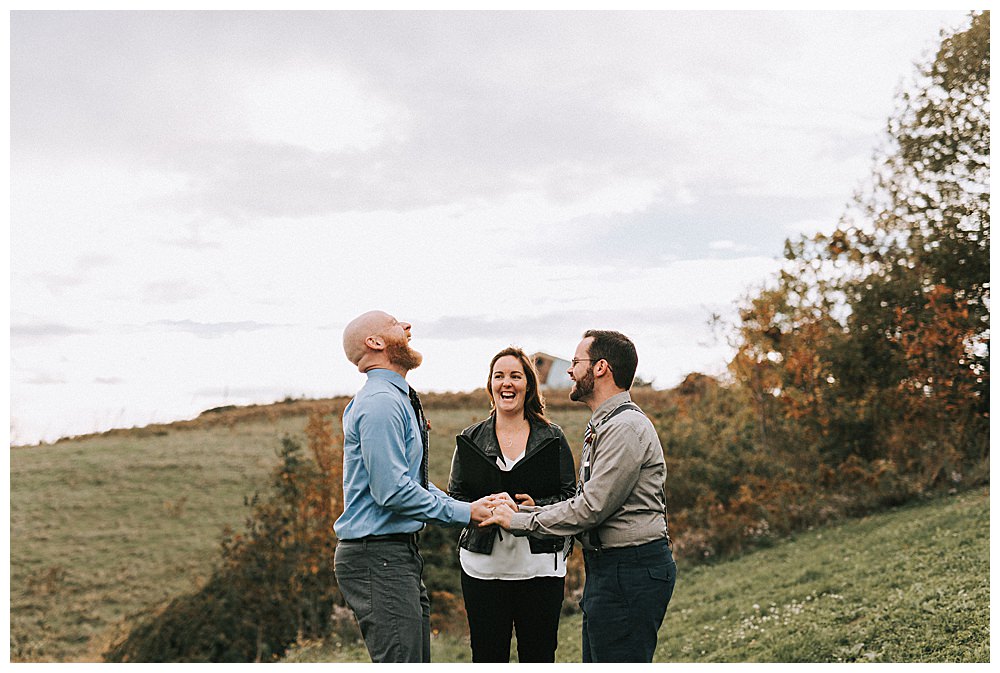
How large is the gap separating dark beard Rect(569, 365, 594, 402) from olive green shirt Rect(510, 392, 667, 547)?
0.44 ft

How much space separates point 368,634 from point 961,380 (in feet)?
35.2

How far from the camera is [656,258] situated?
40.7ft

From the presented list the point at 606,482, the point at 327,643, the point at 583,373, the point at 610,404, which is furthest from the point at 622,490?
the point at 327,643

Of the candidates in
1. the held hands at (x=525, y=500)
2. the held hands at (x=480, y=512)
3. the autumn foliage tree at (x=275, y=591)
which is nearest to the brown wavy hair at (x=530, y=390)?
the held hands at (x=525, y=500)

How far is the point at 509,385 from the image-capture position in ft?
12.6

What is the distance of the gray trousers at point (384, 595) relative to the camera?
3045 millimetres

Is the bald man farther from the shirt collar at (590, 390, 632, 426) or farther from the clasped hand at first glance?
the shirt collar at (590, 390, 632, 426)

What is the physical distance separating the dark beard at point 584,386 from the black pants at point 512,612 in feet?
2.89

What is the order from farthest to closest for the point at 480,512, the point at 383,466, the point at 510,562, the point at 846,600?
the point at 846,600
the point at 510,562
the point at 480,512
the point at 383,466

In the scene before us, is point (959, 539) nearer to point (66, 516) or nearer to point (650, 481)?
point (650, 481)

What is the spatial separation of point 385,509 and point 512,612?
3.07 feet

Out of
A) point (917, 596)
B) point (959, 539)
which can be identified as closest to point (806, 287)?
point (959, 539)

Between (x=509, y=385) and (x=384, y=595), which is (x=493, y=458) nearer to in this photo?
(x=509, y=385)

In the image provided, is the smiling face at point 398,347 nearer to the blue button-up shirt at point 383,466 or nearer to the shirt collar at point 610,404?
the blue button-up shirt at point 383,466
